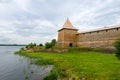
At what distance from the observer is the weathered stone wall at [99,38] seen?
35.0 m

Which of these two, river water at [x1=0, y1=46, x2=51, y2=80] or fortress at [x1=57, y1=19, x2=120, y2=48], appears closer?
river water at [x1=0, y1=46, x2=51, y2=80]

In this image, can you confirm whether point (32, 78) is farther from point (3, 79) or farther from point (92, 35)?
point (92, 35)

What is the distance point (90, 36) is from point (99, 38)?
3.98m

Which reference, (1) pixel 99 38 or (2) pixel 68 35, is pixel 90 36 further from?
(2) pixel 68 35

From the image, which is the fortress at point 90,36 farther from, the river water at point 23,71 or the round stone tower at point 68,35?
the river water at point 23,71

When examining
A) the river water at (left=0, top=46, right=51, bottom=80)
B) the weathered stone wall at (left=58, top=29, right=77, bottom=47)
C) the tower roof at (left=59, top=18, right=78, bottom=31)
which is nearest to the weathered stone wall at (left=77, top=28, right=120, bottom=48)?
the weathered stone wall at (left=58, top=29, right=77, bottom=47)

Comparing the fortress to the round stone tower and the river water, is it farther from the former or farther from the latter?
the river water

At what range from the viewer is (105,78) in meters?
10.8

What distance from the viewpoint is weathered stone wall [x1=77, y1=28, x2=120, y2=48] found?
115 feet

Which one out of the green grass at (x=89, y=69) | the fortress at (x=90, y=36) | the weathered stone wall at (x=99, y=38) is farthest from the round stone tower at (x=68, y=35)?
the green grass at (x=89, y=69)

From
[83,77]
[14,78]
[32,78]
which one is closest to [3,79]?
[14,78]

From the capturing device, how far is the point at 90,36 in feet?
141

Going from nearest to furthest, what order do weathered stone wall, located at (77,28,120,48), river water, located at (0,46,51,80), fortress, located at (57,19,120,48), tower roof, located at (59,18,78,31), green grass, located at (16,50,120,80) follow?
green grass, located at (16,50,120,80) < river water, located at (0,46,51,80) < weathered stone wall, located at (77,28,120,48) < fortress, located at (57,19,120,48) < tower roof, located at (59,18,78,31)

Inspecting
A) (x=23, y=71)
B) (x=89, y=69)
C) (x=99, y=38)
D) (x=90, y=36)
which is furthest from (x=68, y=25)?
(x=89, y=69)
